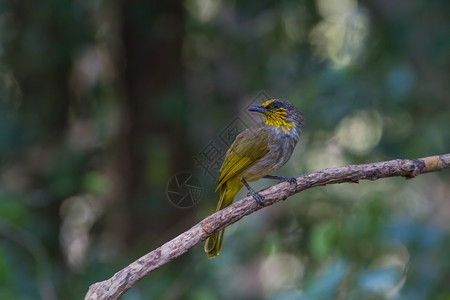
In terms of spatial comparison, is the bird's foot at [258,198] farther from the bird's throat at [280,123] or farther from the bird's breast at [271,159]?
the bird's throat at [280,123]

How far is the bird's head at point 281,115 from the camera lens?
3.60 metres

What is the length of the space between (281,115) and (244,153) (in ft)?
1.19

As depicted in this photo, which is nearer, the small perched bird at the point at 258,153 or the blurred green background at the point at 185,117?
the small perched bird at the point at 258,153

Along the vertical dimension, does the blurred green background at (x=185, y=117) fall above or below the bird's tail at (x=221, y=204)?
above

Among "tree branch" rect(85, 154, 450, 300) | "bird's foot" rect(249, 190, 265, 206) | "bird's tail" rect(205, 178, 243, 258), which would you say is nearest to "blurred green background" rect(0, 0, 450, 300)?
"bird's tail" rect(205, 178, 243, 258)

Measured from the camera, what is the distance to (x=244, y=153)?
3455 mm


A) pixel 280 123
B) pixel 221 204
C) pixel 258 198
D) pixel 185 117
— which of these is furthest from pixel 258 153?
pixel 185 117

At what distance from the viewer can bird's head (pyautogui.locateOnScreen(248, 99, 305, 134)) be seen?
3.60 meters

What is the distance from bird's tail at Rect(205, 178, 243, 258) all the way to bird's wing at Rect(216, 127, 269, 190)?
8 centimetres

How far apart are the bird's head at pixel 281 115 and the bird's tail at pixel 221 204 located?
418 millimetres

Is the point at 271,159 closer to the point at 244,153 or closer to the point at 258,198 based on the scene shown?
the point at 244,153

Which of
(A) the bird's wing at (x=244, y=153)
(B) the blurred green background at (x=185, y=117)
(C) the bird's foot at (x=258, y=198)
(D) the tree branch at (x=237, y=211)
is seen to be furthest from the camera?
(B) the blurred green background at (x=185, y=117)

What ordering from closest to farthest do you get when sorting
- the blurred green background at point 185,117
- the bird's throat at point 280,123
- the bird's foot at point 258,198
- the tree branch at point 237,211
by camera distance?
the tree branch at point 237,211
the bird's foot at point 258,198
the bird's throat at point 280,123
the blurred green background at point 185,117

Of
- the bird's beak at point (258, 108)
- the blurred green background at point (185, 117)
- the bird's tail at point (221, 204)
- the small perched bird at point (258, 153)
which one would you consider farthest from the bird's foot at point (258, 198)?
the blurred green background at point (185, 117)
